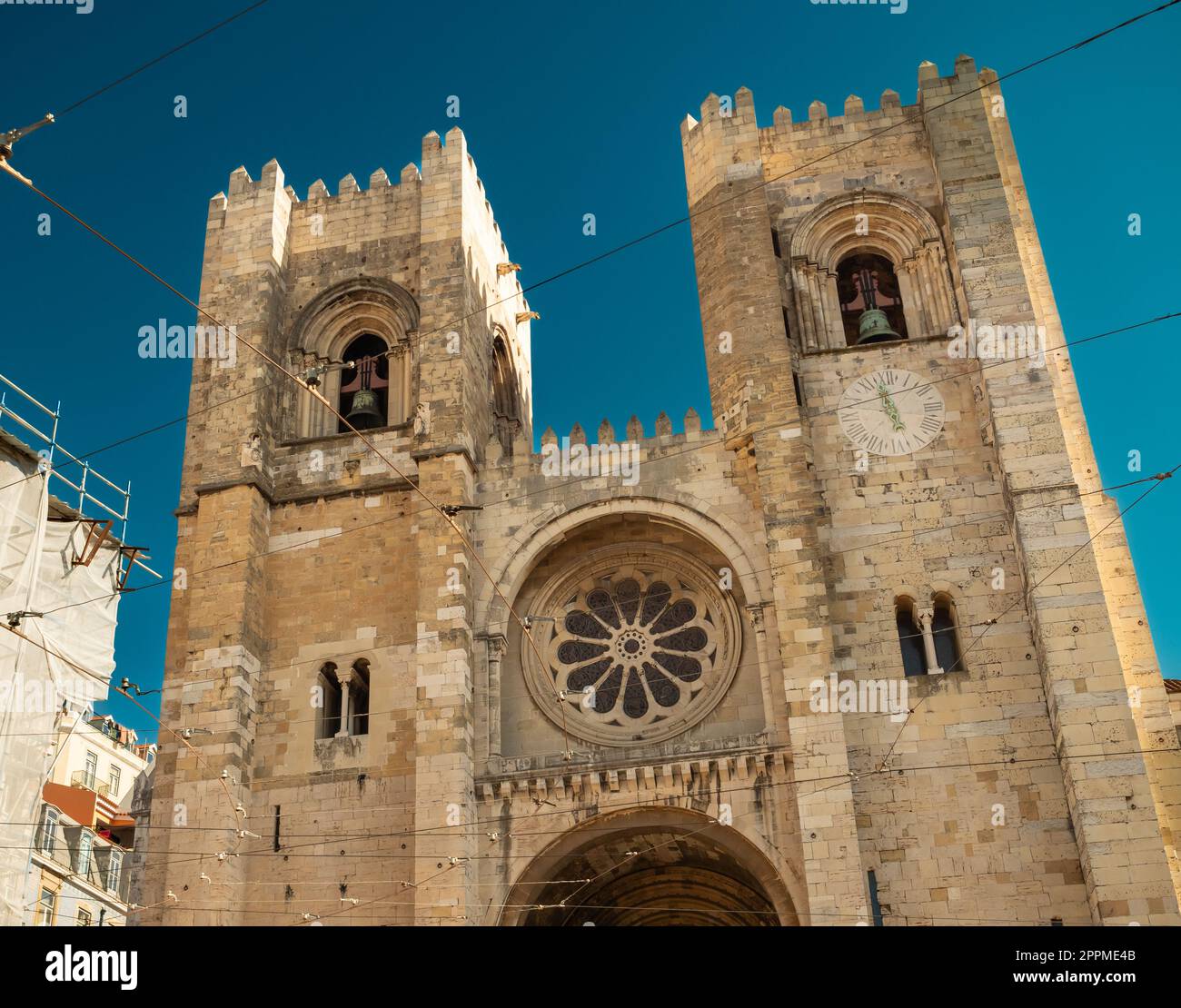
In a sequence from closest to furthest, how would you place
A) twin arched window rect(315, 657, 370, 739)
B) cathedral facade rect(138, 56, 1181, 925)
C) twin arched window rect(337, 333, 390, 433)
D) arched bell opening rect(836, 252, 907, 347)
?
cathedral facade rect(138, 56, 1181, 925) < twin arched window rect(315, 657, 370, 739) < arched bell opening rect(836, 252, 907, 347) < twin arched window rect(337, 333, 390, 433)

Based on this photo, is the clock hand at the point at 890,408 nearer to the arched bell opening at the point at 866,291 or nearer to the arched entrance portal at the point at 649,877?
the arched bell opening at the point at 866,291

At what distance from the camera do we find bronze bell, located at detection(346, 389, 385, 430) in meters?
24.1

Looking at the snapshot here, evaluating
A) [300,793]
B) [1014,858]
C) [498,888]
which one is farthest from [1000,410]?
[300,793]

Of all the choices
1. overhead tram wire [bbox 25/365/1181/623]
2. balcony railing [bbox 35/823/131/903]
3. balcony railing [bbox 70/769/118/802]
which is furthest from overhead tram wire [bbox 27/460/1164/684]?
balcony railing [bbox 70/769/118/802]

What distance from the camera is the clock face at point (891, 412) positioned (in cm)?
2150

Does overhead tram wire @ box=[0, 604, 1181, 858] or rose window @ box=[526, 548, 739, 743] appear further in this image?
rose window @ box=[526, 548, 739, 743]

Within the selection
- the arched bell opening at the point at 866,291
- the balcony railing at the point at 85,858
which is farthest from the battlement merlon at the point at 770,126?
the balcony railing at the point at 85,858

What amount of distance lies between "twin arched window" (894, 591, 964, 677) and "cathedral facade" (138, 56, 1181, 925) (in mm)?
77

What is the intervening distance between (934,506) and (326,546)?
380 inches

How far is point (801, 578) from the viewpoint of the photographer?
781 inches

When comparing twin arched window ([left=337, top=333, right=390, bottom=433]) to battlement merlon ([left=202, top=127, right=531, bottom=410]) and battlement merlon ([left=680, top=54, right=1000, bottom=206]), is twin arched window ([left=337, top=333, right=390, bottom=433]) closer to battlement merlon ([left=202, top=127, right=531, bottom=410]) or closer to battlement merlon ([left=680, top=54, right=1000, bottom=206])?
battlement merlon ([left=202, top=127, right=531, bottom=410])

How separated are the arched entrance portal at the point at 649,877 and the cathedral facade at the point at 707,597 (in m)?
0.09

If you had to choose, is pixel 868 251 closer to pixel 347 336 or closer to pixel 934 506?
pixel 934 506

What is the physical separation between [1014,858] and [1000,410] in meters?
6.59
